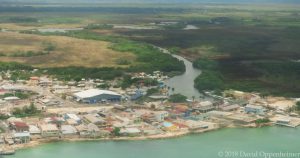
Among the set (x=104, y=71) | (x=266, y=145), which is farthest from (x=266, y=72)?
(x=266, y=145)

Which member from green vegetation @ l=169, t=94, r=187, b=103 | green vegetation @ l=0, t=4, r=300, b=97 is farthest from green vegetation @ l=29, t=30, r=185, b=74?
green vegetation @ l=169, t=94, r=187, b=103

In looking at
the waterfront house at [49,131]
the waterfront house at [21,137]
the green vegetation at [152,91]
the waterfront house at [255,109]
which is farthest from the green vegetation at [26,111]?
the waterfront house at [255,109]

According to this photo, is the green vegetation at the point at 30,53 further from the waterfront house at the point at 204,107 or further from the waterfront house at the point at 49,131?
the waterfront house at the point at 49,131

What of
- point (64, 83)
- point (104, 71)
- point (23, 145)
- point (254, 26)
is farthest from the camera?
point (254, 26)

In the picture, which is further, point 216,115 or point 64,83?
point 64,83

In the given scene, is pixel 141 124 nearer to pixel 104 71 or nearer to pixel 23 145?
pixel 23 145

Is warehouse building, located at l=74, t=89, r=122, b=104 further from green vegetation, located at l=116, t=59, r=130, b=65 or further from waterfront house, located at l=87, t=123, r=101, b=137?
green vegetation, located at l=116, t=59, r=130, b=65

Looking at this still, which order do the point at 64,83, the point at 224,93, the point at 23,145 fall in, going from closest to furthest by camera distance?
the point at 23,145
the point at 224,93
the point at 64,83
